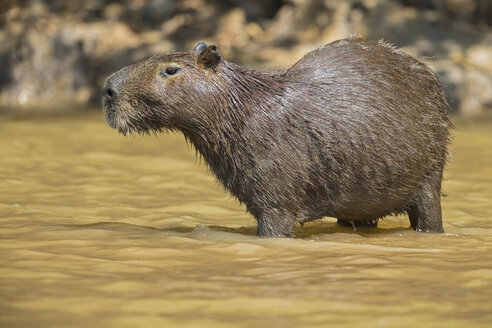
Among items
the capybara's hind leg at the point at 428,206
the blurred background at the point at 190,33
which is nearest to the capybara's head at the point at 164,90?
the capybara's hind leg at the point at 428,206

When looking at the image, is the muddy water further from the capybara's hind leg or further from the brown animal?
the brown animal

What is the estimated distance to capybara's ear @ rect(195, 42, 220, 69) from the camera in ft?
16.5

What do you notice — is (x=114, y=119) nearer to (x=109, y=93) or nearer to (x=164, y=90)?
(x=109, y=93)

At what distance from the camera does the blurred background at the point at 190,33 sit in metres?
12.0

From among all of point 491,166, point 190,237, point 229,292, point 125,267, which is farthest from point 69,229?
point 491,166

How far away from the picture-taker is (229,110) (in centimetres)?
509

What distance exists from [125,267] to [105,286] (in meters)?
0.42

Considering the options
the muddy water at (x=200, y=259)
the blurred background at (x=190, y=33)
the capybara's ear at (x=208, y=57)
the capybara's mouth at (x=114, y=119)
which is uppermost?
the blurred background at (x=190, y=33)

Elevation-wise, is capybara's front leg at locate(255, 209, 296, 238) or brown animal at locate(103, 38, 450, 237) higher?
brown animal at locate(103, 38, 450, 237)

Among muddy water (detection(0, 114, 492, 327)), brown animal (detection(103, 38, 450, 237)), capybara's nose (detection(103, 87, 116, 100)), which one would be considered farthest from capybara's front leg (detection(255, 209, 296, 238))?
capybara's nose (detection(103, 87, 116, 100))

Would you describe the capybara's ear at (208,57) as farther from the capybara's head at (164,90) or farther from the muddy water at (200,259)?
the muddy water at (200,259)

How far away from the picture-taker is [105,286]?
3764mm

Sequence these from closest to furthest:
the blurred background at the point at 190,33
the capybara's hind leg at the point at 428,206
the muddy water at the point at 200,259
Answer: the muddy water at the point at 200,259
the capybara's hind leg at the point at 428,206
the blurred background at the point at 190,33

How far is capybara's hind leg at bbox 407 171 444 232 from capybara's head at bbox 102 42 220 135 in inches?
64.2
